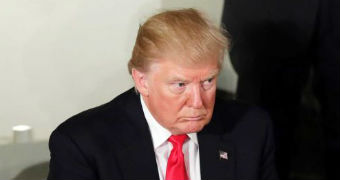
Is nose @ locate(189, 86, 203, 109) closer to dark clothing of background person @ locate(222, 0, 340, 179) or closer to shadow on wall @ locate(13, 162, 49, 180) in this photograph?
shadow on wall @ locate(13, 162, 49, 180)

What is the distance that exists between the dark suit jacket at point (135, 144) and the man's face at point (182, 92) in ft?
0.39

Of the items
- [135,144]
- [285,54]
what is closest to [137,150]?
[135,144]

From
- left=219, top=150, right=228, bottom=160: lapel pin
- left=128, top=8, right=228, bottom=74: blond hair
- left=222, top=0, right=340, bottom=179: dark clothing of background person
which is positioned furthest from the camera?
left=222, top=0, right=340, bottom=179: dark clothing of background person

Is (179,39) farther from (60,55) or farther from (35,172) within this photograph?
(35,172)

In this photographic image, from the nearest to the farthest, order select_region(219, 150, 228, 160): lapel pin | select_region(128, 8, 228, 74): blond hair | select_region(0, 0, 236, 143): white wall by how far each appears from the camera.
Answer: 1. select_region(128, 8, 228, 74): blond hair
2. select_region(219, 150, 228, 160): lapel pin
3. select_region(0, 0, 236, 143): white wall

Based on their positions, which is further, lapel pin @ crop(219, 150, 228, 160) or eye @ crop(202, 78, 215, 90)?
lapel pin @ crop(219, 150, 228, 160)

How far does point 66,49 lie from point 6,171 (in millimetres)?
411

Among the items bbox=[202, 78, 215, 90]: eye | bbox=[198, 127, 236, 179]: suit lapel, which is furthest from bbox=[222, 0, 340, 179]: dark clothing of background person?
bbox=[202, 78, 215, 90]: eye

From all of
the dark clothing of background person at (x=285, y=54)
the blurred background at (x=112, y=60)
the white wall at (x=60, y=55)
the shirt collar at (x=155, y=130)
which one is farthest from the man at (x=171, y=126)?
the dark clothing of background person at (x=285, y=54)

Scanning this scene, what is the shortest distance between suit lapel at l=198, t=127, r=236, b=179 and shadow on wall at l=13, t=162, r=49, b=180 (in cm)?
56

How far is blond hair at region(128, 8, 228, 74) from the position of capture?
1463mm

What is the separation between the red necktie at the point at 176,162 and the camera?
1.61 m

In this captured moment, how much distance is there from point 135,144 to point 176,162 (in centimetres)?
11

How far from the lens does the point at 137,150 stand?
161 centimetres
